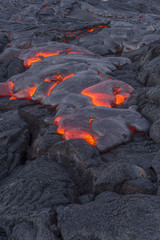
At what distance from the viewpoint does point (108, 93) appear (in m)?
4.43

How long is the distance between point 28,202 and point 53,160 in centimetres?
89

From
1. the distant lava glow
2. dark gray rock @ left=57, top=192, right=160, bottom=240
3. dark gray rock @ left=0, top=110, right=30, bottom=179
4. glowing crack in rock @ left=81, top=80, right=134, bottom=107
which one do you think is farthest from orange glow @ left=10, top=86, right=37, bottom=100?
dark gray rock @ left=57, top=192, right=160, bottom=240

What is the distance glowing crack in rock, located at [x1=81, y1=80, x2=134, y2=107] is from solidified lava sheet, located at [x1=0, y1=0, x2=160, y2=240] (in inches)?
0.9

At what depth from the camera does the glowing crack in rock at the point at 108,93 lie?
426 centimetres

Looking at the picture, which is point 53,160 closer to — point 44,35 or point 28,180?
point 28,180

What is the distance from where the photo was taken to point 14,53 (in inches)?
307

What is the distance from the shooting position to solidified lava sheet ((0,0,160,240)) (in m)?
1.89

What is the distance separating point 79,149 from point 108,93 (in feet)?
6.27

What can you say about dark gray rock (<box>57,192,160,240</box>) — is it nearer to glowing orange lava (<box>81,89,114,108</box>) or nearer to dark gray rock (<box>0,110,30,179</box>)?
dark gray rock (<box>0,110,30,179</box>)

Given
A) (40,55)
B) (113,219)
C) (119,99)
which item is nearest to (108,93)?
(119,99)

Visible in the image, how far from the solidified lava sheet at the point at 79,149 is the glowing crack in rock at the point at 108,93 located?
2 centimetres

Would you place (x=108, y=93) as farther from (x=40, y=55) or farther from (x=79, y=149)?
(x=40, y=55)

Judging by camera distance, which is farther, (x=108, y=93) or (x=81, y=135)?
(x=108, y=93)

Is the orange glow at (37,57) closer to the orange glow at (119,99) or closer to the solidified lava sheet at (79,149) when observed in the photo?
the solidified lava sheet at (79,149)
